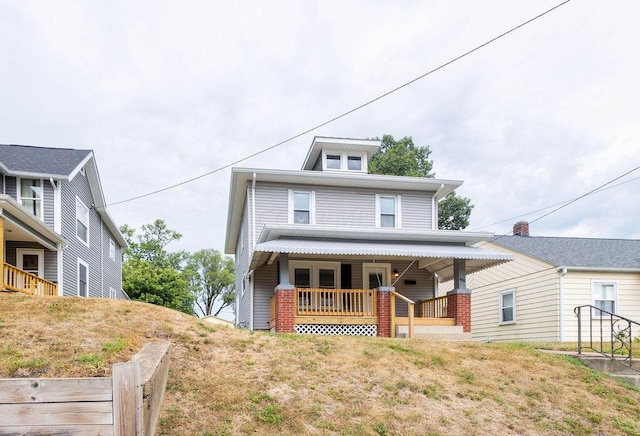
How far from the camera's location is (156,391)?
5.22 meters

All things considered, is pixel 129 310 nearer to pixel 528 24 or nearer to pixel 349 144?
pixel 528 24

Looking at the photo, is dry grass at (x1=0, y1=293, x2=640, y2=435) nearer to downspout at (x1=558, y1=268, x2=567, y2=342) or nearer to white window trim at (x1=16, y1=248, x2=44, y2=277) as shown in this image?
white window trim at (x1=16, y1=248, x2=44, y2=277)

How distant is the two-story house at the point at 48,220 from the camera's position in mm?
14414

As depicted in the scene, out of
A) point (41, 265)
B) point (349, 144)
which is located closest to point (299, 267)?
point (349, 144)

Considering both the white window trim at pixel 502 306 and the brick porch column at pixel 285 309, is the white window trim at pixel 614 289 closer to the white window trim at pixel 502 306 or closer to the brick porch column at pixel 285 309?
the white window trim at pixel 502 306

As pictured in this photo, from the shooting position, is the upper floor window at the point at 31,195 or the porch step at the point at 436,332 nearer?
the porch step at the point at 436,332

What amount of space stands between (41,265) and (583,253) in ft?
65.9

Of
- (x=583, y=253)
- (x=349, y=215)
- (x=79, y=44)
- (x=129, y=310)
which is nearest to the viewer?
(x=129, y=310)

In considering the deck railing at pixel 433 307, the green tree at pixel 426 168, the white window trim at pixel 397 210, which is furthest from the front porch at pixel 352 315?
the green tree at pixel 426 168

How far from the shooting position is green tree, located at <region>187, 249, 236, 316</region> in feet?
167

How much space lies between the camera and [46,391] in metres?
3.50

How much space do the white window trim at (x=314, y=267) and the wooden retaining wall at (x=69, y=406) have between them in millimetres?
12702

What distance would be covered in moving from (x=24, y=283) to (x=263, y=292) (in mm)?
7224

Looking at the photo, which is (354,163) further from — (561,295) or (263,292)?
(561,295)
